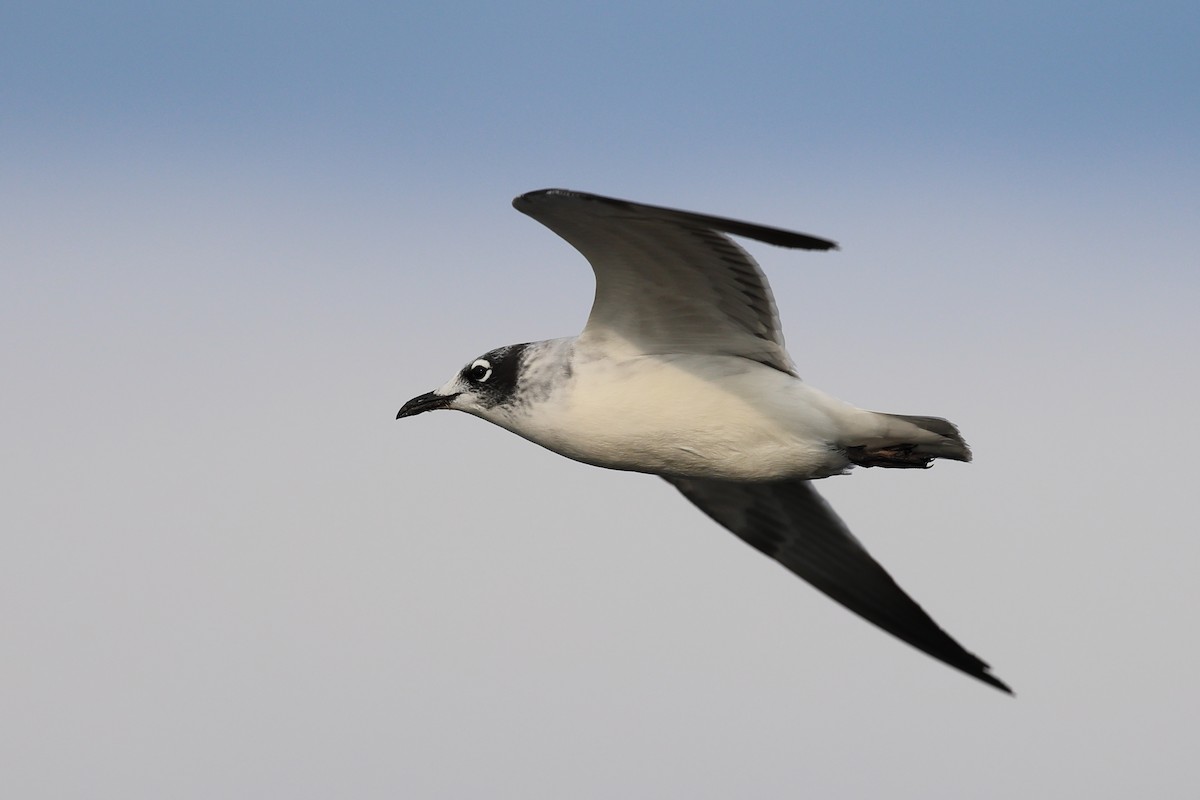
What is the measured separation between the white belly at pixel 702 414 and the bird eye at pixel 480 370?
878mm

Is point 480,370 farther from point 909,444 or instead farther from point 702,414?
point 909,444

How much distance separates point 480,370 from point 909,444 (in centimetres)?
371

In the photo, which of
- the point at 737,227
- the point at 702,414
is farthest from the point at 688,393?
the point at 737,227

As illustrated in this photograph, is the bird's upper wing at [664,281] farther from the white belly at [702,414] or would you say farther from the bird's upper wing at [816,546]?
the bird's upper wing at [816,546]

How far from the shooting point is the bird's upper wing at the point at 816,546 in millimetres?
15102

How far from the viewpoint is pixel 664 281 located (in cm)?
1224

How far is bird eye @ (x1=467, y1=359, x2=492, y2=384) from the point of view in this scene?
13.4 meters

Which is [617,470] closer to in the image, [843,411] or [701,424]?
[701,424]

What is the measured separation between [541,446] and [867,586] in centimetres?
403

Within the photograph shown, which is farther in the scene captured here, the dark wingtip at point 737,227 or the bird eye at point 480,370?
the bird eye at point 480,370

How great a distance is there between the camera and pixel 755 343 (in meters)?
12.7

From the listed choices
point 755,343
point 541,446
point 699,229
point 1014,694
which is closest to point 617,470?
point 541,446

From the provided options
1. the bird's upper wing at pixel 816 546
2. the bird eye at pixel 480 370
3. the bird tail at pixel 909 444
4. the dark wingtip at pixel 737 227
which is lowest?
the bird's upper wing at pixel 816 546

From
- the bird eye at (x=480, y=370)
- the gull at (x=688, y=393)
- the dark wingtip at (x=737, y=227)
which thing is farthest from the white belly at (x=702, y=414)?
the dark wingtip at (x=737, y=227)
